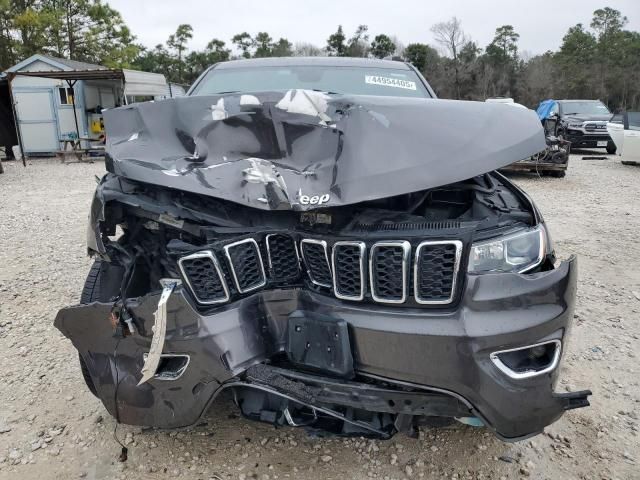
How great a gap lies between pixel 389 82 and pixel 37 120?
1651cm

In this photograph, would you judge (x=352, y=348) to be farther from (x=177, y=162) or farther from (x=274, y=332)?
(x=177, y=162)

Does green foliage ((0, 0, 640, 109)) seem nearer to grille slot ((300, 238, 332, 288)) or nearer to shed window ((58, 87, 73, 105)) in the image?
shed window ((58, 87, 73, 105))

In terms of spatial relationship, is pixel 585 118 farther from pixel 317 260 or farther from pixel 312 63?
pixel 317 260

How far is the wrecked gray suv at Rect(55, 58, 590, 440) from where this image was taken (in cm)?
175

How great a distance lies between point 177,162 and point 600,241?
17.8 ft

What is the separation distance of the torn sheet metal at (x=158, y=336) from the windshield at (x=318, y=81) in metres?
1.89

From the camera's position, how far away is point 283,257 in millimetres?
2004

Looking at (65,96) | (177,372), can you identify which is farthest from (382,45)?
(177,372)

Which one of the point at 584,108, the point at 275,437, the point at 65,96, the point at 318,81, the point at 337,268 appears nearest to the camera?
the point at 337,268

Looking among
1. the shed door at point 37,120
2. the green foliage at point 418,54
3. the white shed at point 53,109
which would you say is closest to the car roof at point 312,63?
the white shed at point 53,109

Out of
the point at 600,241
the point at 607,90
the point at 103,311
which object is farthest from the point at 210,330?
the point at 607,90

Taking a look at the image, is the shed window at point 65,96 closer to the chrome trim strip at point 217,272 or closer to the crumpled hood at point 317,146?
the crumpled hood at point 317,146

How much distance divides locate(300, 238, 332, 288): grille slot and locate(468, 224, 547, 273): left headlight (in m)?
0.52

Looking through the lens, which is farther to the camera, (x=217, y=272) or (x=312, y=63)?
(x=312, y=63)
